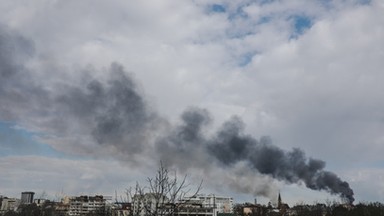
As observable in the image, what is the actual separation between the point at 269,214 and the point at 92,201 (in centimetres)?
8418

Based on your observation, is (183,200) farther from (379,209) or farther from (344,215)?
(344,215)

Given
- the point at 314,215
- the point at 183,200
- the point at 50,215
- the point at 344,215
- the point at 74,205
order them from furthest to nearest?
the point at 74,205
the point at 314,215
the point at 50,215
the point at 344,215
the point at 183,200

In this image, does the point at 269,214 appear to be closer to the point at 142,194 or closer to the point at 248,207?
the point at 248,207

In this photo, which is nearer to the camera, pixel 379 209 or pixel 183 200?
pixel 183 200

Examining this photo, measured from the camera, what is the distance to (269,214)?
427 ft

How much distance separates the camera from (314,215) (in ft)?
361

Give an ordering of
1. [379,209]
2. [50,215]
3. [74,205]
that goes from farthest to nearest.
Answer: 1. [74,205]
2. [50,215]
3. [379,209]

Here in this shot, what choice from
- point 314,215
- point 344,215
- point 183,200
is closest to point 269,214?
point 314,215

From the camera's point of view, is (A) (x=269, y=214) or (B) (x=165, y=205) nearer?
(B) (x=165, y=205)

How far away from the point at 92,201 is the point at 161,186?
582ft

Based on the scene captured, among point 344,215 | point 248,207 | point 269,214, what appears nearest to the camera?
point 344,215

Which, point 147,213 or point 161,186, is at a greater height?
point 161,186

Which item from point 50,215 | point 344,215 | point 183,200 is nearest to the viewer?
point 183,200

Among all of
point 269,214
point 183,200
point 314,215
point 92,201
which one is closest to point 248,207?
point 269,214
